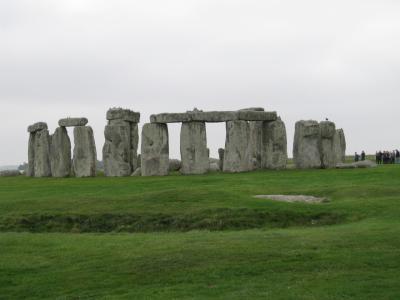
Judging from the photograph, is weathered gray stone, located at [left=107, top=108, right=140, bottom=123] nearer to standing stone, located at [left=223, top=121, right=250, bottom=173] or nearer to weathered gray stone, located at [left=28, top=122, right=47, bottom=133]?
weathered gray stone, located at [left=28, top=122, right=47, bottom=133]

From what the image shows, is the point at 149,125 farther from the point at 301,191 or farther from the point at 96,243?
the point at 96,243

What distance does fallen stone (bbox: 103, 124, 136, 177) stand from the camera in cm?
4312

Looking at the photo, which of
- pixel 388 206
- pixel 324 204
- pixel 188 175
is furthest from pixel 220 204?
pixel 188 175

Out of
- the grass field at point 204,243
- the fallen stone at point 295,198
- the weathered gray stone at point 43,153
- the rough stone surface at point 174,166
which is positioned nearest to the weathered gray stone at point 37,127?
the weathered gray stone at point 43,153

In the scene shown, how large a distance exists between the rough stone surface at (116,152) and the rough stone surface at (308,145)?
34.0 feet

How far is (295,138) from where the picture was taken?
4356cm

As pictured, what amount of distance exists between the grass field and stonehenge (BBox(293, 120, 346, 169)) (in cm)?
1034

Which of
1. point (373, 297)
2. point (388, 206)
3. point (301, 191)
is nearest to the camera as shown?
point (373, 297)

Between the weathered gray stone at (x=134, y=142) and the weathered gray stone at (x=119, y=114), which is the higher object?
the weathered gray stone at (x=119, y=114)

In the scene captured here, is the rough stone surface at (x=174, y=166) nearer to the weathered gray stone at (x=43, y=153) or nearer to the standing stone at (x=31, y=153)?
the weathered gray stone at (x=43, y=153)

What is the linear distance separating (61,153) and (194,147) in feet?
29.4

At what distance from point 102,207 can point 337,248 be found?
11088mm

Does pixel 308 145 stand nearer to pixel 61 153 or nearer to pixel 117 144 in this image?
pixel 117 144

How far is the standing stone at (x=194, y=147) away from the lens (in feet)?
136
